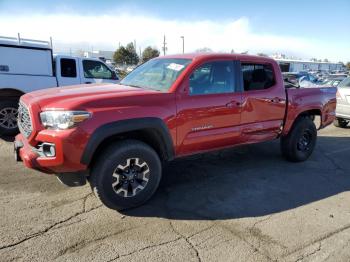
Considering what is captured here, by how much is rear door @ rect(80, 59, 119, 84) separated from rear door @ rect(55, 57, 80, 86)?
0.21 meters

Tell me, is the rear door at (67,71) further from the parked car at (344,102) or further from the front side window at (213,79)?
the parked car at (344,102)

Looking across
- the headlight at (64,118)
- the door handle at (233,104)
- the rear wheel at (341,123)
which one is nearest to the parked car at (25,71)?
the headlight at (64,118)

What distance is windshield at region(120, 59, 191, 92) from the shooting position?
Answer: 4.21 m

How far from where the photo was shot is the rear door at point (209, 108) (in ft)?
13.3

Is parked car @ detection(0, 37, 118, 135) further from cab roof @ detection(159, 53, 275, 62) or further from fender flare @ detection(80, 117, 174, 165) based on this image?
fender flare @ detection(80, 117, 174, 165)

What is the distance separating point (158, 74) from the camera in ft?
14.8

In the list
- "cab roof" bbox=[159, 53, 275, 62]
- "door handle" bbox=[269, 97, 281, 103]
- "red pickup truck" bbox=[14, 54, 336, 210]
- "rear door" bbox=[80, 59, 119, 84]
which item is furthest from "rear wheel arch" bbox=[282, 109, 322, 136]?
"rear door" bbox=[80, 59, 119, 84]

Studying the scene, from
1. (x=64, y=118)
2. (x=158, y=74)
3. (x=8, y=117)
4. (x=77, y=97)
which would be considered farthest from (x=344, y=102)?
(x=8, y=117)

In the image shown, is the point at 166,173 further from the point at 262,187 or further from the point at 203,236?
the point at 203,236

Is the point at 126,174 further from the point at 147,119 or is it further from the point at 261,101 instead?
the point at 261,101

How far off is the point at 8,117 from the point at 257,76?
5511 mm

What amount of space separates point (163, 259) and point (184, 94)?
→ 1969 millimetres

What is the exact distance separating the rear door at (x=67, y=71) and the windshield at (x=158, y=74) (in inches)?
156

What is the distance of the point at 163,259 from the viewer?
2.93 m
